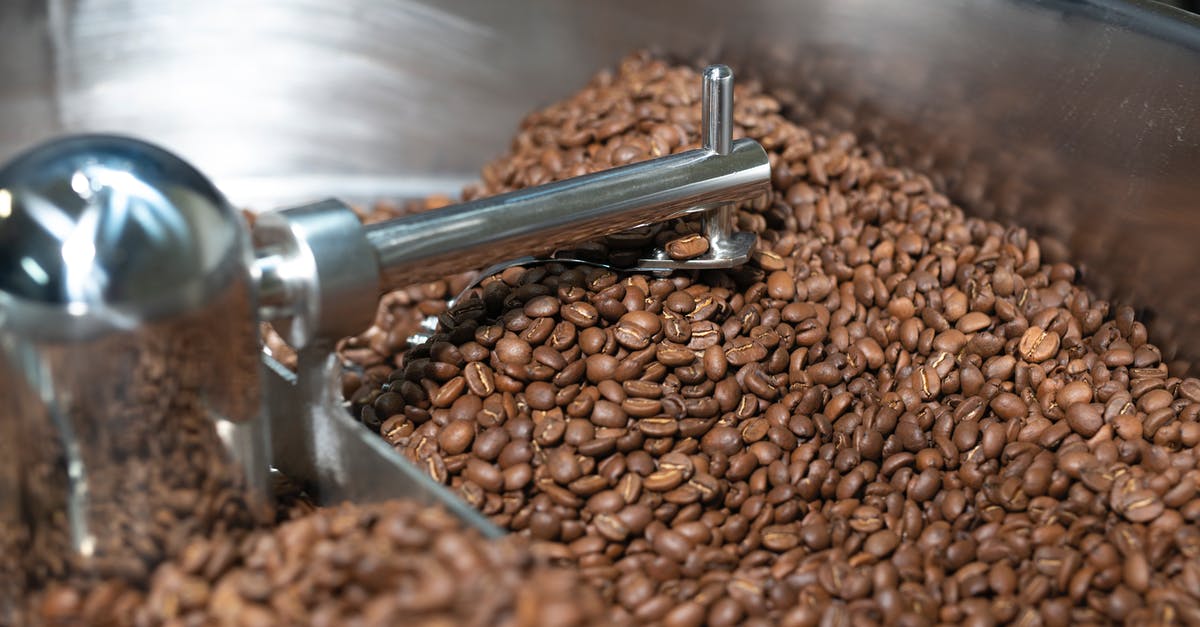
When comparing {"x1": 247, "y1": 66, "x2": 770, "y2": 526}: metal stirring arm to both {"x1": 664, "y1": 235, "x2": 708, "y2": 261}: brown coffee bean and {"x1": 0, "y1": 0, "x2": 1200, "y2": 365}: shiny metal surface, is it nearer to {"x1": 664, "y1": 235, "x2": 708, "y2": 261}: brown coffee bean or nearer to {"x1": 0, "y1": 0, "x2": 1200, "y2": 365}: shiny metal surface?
{"x1": 664, "y1": 235, "x2": 708, "y2": 261}: brown coffee bean

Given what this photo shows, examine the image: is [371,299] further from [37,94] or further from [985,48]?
[37,94]

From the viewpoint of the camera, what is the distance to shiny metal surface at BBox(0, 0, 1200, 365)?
→ 1221 millimetres

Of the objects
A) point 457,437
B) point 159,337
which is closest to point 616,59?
point 457,437

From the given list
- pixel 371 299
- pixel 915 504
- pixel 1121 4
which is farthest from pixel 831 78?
pixel 371 299

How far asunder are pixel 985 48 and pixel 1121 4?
161mm

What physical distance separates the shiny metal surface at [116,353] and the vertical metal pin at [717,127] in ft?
1.49

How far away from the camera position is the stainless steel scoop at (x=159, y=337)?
29.2 inches

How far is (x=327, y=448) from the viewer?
0.94 m

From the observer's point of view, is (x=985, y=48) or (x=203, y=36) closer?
(x=985, y=48)

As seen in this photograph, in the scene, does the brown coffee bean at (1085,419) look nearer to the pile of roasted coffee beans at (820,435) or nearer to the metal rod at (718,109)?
the pile of roasted coffee beans at (820,435)

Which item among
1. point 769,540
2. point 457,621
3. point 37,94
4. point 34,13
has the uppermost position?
point 34,13

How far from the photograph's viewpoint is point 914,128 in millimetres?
1441

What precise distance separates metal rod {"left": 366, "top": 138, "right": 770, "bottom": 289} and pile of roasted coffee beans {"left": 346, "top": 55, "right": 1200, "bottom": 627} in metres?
0.08

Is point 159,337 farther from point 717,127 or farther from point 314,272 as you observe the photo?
point 717,127
